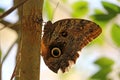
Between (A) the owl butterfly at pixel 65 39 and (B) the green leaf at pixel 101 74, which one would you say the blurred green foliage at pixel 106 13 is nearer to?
(B) the green leaf at pixel 101 74

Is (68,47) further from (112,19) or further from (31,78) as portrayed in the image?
(112,19)

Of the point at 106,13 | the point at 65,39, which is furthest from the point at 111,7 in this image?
the point at 65,39

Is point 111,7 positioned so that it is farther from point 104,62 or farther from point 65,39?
point 65,39

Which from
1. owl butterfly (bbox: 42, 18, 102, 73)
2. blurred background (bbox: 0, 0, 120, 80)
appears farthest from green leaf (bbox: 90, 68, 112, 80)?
owl butterfly (bbox: 42, 18, 102, 73)

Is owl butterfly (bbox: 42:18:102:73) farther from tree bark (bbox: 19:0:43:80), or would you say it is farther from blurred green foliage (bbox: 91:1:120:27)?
blurred green foliage (bbox: 91:1:120:27)

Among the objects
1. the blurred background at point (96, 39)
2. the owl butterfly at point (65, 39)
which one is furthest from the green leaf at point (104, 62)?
the owl butterfly at point (65, 39)

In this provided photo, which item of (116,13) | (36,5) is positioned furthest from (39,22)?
(116,13)
